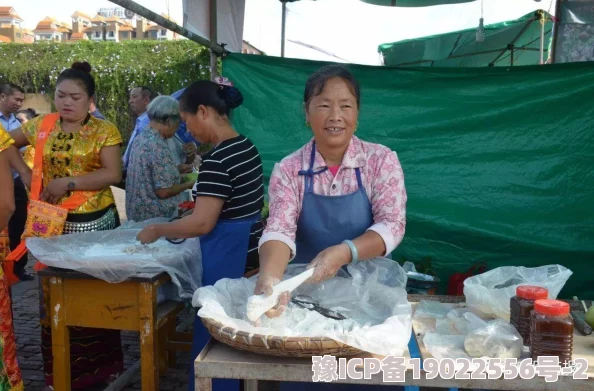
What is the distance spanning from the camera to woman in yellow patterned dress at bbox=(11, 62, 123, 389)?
2.80 metres

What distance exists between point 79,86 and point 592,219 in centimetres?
345

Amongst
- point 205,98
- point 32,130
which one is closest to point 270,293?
point 205,98

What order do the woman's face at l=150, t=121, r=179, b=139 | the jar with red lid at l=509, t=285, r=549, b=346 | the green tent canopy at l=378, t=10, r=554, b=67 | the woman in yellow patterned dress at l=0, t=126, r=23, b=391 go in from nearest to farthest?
1. the jar with red lid at l=509, t=285, r=549, b=346
2. the woman in yellow patterned dress at l=0, t=126, r=23, b=391
3. the woman's face at l=150, t=121, r=179, b=139
4. the green tent canopy at l=378, t=10, r=554, b=67

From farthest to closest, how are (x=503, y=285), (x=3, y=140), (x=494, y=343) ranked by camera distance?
(x=3, y=140)
(x=503, y=285)
(x=494, y=343)

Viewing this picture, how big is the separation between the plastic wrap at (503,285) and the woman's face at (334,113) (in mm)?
686

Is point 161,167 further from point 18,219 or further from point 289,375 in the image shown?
point 18,219

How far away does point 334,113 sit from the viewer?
176 cm

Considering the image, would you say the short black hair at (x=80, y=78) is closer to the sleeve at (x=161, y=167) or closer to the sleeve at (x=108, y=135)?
the sleeve at (x=108, y=135)

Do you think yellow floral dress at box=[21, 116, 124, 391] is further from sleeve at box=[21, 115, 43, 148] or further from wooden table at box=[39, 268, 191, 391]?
wooden table at box=[39, 268, 191, 391]

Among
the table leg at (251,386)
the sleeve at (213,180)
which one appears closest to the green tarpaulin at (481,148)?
the sleeve at (213,180)

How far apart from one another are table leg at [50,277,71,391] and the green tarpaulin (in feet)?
7.33

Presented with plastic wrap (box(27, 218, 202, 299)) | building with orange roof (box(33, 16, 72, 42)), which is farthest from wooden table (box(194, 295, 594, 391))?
building with orange roof (box(33, 16, 72, 42))

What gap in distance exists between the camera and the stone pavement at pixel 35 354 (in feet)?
10.6

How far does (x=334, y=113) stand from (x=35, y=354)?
9.89ft
